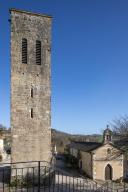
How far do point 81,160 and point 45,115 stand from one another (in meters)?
13.2

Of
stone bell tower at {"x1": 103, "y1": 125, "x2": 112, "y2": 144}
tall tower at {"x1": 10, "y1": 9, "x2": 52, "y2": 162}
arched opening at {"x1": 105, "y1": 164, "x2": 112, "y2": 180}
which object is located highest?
tall tower at {"x1": 10, "y1": 9, "x2": 52, "y2": 162}

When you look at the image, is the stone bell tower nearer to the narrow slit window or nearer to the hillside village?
the hillside village

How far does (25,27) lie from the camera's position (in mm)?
23219

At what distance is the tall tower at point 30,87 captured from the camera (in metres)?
22.7

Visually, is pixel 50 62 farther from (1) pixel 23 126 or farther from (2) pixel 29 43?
(1) pixel 23 126

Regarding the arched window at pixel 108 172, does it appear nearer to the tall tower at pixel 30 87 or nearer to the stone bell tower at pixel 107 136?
the stone bell tower at pixel 107 136

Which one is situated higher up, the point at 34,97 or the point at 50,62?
the point at 50,62

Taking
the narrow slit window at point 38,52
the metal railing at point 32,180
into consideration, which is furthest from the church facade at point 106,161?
the narrow slit window at point 38,52

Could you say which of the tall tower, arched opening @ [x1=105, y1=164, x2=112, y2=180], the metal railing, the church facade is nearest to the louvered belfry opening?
the tall tower

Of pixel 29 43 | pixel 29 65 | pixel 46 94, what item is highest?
pixel 29 43

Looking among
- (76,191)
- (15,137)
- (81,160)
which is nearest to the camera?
(76,191)

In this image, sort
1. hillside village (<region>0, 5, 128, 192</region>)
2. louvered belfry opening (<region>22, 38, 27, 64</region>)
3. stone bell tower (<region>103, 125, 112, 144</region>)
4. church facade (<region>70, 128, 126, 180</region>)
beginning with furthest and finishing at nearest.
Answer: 1. stone bell tower (<region>103, 125, 112, 144</region>)
2. church facade (<region>70, 128, 126, 180</region>)
3. louvered belfry opening (<region>22, 38, 27, 64</region>)
4. hillside village (<region>0, 5, 128, 192</region>)

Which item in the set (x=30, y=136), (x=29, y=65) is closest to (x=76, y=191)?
(x=30, y=136)

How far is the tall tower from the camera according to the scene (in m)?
22.7
